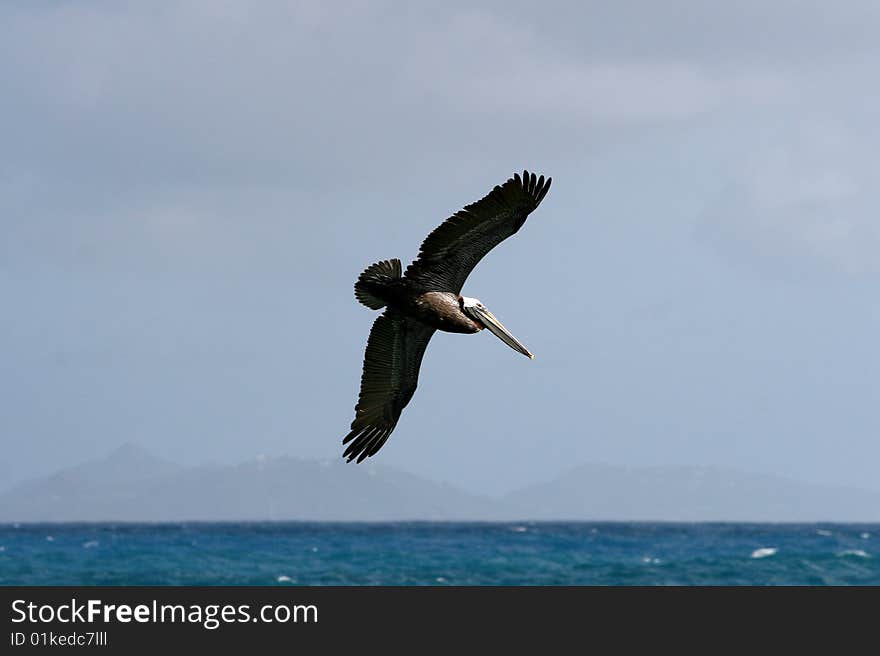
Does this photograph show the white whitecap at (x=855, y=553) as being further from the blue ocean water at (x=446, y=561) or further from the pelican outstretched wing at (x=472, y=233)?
the pelican outstretched wing at (x=472, y=233)

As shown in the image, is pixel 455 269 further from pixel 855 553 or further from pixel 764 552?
pixel 764 552

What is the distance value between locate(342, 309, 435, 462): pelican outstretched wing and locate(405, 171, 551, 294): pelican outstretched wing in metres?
1.68

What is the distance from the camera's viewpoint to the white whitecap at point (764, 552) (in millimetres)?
67656

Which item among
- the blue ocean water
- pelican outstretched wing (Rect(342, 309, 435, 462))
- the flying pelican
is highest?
the flying pelican

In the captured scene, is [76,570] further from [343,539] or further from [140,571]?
[343,539]

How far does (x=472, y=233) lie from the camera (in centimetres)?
1504

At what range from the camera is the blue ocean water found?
57.8 metres

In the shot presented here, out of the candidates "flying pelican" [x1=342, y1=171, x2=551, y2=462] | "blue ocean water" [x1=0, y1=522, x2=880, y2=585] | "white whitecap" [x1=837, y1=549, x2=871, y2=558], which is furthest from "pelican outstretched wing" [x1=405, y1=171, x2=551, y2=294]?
"white whitecap" [x1=837, y1=549, x2=871, y2=558]

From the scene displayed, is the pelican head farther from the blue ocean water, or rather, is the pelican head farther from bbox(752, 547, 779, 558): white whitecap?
bbox(752, 547, 779, 558): white whitecap

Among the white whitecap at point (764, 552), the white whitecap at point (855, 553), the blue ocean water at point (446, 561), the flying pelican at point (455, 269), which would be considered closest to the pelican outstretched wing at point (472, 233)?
the flying pelican at point (455, 269)

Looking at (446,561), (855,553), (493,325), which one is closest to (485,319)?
(493,325)
